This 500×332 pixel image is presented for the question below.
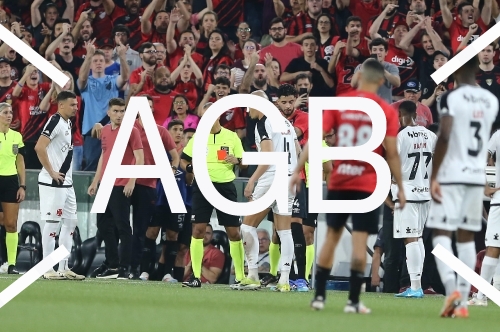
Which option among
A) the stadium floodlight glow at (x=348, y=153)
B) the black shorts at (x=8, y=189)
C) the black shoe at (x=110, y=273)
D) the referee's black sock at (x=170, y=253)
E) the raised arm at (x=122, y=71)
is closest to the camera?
the stadium floodlight glow at (x=348, y=153)

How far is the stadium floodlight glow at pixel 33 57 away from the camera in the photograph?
19.6 m

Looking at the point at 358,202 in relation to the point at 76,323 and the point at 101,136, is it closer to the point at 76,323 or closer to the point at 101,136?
the point at 76,323

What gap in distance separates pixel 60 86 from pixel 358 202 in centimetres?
1009

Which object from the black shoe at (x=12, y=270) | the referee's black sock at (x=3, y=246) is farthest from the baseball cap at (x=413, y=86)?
the referee's black sock at (x=3, y=246)

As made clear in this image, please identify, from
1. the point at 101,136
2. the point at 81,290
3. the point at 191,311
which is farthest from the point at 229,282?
the point at 191,311

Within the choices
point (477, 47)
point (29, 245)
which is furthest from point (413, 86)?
point (29, 245)

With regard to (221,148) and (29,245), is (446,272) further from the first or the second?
(29,245)

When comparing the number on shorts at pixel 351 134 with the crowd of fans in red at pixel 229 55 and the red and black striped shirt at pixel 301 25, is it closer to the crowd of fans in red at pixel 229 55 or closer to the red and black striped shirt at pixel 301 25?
the crowd of fans in red at pixel 229 55

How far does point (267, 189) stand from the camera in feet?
48.5

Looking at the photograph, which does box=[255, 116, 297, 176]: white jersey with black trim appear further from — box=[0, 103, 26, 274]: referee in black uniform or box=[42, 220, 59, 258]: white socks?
box=[0, 103, 26, 274]: referee in black uniform

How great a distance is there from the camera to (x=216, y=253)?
1750 cm

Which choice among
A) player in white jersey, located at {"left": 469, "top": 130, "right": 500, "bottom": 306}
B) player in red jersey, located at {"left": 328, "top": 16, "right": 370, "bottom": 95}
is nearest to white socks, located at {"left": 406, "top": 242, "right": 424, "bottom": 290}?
player in white jersey, located at {"left": 469, "top": 130, "right": 500, "bottom": 306}

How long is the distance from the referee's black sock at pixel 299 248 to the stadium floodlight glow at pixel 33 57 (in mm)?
5842

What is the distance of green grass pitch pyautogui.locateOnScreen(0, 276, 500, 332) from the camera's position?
866 centimetres
